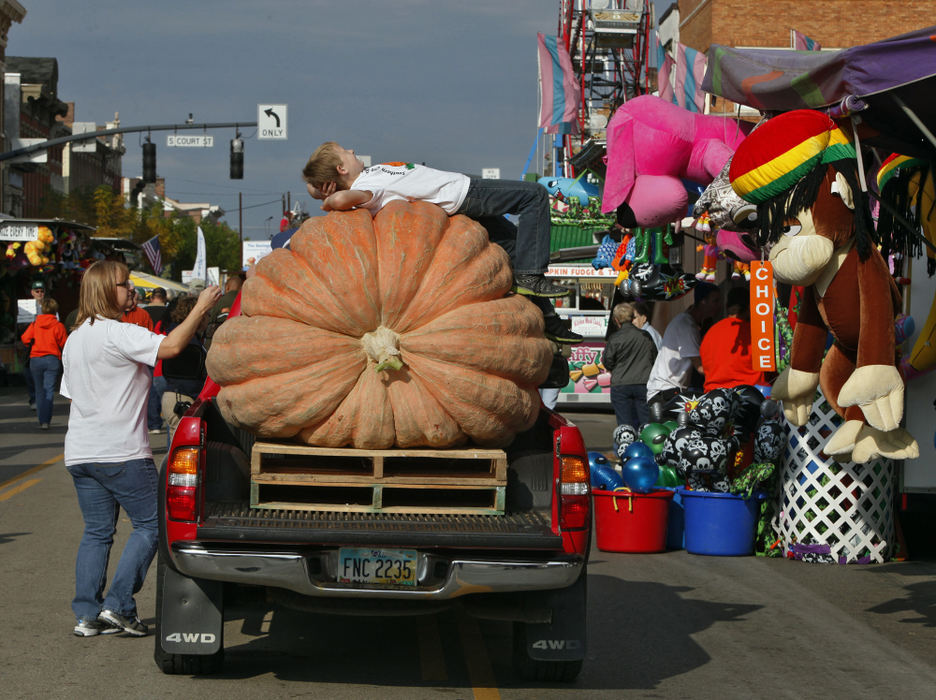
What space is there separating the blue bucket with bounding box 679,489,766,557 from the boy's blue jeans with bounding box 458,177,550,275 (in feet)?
10.6

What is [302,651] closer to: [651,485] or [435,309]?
[435,309]

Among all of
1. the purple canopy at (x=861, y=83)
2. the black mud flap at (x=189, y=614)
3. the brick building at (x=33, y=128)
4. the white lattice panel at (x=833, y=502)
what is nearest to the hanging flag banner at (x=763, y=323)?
the white lattice panel at (x=833, y=502)

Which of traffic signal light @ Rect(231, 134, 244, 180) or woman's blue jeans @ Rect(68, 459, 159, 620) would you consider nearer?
woman's blue jeans @ Rect(68, 459, 159, 620)

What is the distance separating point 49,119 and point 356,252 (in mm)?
62634

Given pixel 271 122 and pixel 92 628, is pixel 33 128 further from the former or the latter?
pixel 92 628

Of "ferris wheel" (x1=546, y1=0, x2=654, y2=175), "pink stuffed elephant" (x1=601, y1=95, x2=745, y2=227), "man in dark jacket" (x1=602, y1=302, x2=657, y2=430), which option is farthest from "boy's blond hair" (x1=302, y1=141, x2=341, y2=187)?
"ferris wheel" (x1=546, y1=0, x2=654, y2=175)

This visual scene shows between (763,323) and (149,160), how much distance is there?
2540cm

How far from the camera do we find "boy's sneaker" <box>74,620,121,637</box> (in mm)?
6930

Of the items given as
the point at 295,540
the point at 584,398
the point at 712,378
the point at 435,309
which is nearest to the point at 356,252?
the point at 435,309

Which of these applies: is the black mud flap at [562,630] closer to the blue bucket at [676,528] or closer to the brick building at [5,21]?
the blue bucket at [676,528]

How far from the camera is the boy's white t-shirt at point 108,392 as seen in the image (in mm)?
6797

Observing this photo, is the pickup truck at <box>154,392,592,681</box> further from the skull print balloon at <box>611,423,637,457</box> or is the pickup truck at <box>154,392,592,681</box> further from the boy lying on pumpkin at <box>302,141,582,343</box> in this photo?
the skull print balloon at <box>611,423,637,457</box>

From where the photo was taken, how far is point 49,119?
63938 mm

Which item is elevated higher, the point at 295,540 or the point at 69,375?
the point at 69,375
